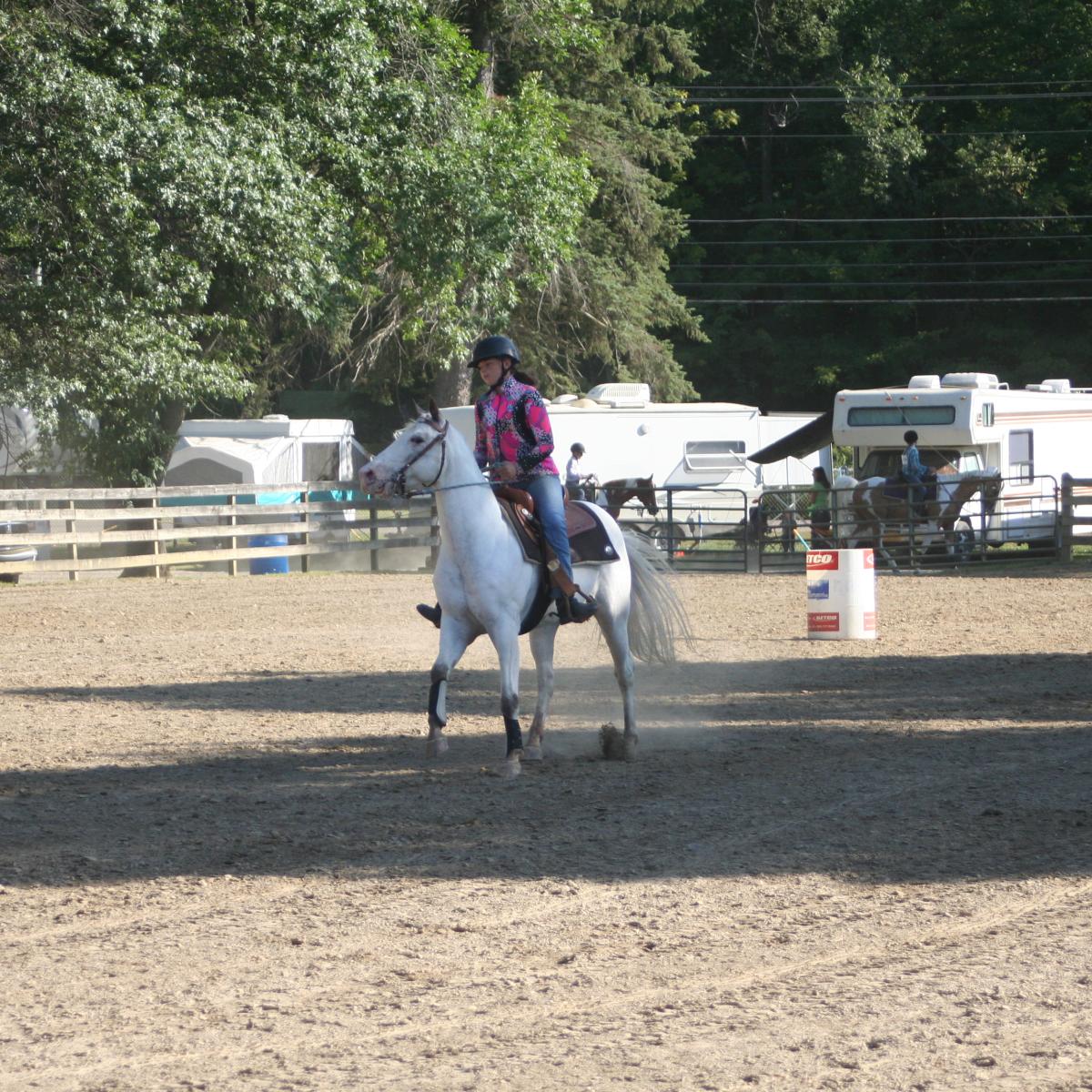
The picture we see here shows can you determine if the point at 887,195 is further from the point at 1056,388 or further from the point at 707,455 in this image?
the point at 1056,388

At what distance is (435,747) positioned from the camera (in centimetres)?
924

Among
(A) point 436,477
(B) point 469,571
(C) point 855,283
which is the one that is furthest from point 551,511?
(C) point 855,283

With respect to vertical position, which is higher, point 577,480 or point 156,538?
point 577,480

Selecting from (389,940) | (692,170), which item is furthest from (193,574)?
(692,170)

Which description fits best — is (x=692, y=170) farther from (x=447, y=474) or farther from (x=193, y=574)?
(x=447, y=474)

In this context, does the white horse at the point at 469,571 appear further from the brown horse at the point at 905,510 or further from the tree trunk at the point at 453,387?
the tree trunk at the point at 453,387

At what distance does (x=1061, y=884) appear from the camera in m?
6.32

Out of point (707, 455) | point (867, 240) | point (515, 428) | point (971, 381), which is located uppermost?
point (867, 240)

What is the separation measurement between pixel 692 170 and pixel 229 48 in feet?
122

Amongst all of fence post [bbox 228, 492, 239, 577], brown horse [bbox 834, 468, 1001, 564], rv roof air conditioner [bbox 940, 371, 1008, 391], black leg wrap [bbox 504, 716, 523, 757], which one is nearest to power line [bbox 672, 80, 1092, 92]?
rv roof air conditioner [bbox 940, 371, 1008, 391]

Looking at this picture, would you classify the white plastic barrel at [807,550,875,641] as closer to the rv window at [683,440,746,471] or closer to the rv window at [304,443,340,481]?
the rv window at [683,440,746,471]

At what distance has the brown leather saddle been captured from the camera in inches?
358

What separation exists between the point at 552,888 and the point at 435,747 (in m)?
3.00

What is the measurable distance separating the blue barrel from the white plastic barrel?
40.3 ft
